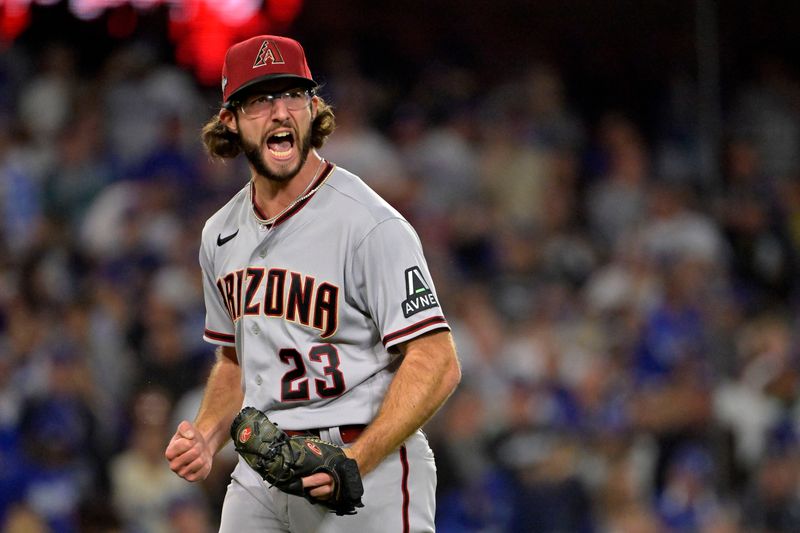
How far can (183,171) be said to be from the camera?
722 cm

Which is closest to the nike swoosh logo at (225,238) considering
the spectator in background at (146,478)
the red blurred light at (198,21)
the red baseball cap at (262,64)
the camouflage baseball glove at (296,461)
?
the red baseball cap at (262,64)

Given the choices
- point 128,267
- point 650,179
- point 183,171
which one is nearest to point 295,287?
point 128,267

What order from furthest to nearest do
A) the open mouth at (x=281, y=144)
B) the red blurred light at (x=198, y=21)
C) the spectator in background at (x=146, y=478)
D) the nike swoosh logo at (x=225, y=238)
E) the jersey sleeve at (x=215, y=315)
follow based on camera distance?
1. the red blurred light at (x=198, y=21)
2. the spectator in background at (x=146, y=478)
3. the jersey sleeve at (x=215, y=315)
4. the nike swoosh logo at (x=225, y=238)
5. the open mouth at (x=281, y=144)

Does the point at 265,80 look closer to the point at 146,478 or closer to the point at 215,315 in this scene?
the point at 215,315

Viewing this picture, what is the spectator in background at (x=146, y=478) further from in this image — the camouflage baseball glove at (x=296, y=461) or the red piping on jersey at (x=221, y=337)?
the camouflage baseball glove at (x=296, y=461)

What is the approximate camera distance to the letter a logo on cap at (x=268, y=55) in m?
2.71

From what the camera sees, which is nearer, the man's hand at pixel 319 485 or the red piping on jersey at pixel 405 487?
the man's hand at pixel 319 485

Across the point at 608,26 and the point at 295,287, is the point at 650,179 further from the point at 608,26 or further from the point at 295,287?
the point at 295,287

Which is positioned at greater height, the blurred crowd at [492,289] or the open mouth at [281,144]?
the open mouth at [281,144]

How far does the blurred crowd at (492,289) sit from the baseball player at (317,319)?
3.05m

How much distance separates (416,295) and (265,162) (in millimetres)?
445

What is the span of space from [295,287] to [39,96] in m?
5.10

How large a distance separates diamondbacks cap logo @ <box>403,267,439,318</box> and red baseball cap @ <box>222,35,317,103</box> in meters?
0.48

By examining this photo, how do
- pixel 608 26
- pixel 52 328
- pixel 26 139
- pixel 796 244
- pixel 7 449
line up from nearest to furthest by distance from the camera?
pixel 7 449 < pixel 52 328 < pixel 26 139 < pixel 796 244 < pixel 608 26
